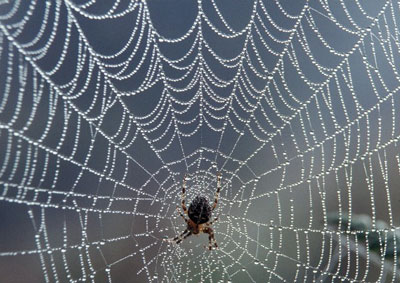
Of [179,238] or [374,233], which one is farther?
[179,238]

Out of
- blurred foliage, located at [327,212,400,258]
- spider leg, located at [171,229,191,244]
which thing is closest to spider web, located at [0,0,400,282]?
blurred foliage, located at [327,212,400,258]

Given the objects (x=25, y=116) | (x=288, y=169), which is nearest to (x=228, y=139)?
(x=288, y=169)

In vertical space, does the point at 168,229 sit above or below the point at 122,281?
above

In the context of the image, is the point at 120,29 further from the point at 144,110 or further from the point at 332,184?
the point at 332,184

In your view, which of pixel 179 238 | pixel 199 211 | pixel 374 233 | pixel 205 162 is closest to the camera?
pixel 374 233

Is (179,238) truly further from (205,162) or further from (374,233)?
(374,233)

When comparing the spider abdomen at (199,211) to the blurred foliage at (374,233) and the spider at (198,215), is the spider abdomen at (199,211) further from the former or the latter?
the blurred foliage at (374,233)

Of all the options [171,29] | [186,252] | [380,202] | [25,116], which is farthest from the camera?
[380,202]

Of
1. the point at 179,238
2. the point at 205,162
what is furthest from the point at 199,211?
the point at 205,162

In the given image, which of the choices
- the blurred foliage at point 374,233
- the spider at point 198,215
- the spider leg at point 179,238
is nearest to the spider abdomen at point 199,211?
the spider at point 198,215
